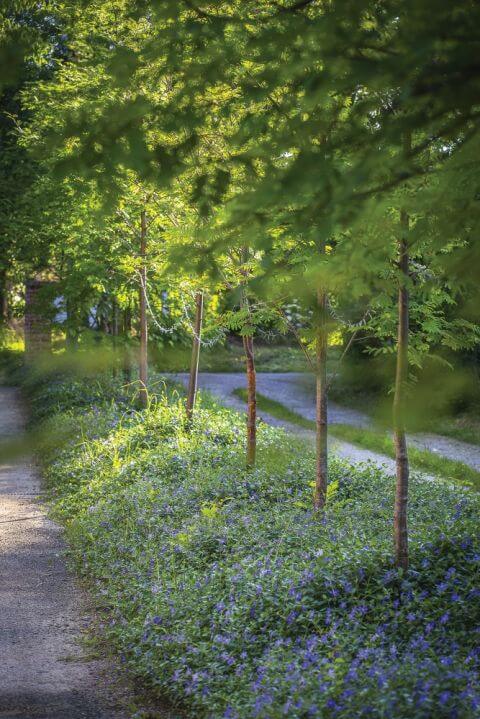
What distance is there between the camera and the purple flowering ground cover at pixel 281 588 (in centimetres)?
445

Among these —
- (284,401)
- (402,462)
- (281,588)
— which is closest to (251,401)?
(402,462)

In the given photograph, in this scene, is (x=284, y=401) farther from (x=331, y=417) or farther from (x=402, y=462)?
(x=402, y=462)

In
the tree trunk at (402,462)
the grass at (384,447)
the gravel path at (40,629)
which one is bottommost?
the gravel path at (40,629)

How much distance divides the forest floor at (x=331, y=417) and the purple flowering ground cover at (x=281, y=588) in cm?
115

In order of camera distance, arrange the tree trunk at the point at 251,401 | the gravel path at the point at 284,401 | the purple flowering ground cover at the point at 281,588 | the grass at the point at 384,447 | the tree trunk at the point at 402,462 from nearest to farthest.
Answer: the purple flowering ground cover at the point at 281,588, the tree trunk at the point at 402,462, the tree trunk at the point at 251,401, the grass at the point at 384,447, the gravel path at the point at 284,401

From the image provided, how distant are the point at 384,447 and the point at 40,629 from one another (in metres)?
8.77

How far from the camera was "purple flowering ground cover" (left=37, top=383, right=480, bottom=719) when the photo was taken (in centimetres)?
445

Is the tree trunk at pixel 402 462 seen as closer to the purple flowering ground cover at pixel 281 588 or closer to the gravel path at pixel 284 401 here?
the purple flowering ground cover at pixel 281 588

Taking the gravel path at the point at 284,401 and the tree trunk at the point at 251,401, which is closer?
the tree trunk at the point at 251,401

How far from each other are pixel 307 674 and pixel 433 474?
7.95 meters

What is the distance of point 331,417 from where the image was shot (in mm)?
18266

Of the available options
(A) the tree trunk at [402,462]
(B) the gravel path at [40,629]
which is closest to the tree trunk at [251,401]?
(B) the gravel path at [40,629]

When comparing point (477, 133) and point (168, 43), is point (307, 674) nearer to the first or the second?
point (477, 133)

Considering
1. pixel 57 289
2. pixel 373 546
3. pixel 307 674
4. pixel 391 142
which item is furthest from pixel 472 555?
pixel 57 289
